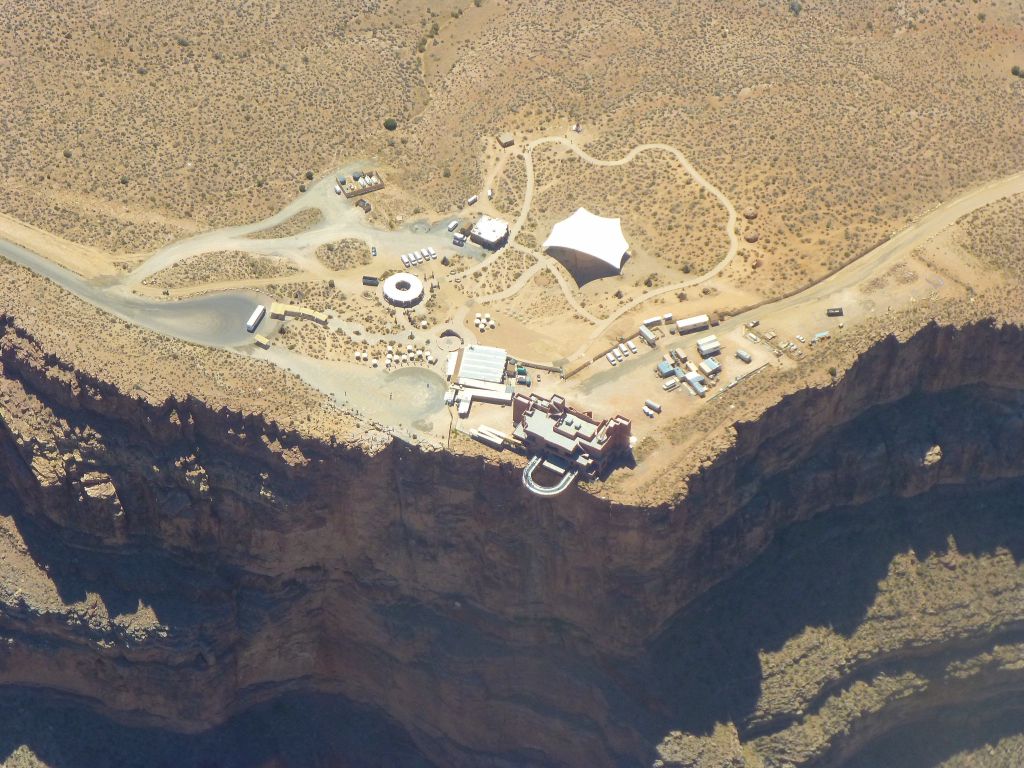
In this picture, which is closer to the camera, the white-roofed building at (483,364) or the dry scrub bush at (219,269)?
the white-roofed building at (483,364)

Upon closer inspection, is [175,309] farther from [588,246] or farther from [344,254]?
[588,246]

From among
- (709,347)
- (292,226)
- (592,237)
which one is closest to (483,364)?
(592,237)

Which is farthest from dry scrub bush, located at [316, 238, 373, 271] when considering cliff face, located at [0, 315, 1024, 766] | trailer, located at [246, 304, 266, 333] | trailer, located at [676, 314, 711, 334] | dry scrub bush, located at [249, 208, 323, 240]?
trailer, located at [676, 314, 711, 334]

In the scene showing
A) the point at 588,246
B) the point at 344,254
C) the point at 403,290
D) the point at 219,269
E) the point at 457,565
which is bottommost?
the point at 457,565

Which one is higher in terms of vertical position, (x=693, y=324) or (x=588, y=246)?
(x=588, y=246)

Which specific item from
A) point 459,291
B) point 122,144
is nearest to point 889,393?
point 459,291

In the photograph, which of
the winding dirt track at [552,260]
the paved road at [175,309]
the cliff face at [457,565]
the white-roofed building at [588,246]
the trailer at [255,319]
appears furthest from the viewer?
the white-roofed building at [588,246]

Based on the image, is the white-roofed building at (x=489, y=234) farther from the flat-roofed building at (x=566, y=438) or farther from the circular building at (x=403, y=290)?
the flat-roofed building at (x=566, y=438)

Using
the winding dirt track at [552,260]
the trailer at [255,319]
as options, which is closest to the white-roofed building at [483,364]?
the winding dirt track at [552,260]
